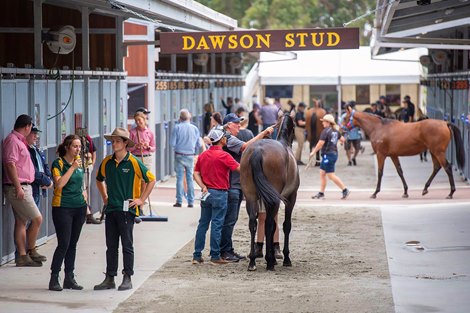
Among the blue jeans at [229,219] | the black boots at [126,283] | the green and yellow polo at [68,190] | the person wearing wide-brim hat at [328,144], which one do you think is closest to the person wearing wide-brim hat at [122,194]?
the black boots at [126,283]

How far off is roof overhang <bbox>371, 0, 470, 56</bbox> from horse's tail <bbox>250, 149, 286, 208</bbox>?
3608 mm

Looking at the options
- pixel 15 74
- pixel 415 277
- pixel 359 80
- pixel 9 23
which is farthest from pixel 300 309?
pixel 359 80

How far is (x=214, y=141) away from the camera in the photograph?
44.0 ft

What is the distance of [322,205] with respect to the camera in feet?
68.6

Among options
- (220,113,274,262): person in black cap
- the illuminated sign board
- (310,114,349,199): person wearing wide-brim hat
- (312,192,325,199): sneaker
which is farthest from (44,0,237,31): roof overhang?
(312,192,325,199): sneaker

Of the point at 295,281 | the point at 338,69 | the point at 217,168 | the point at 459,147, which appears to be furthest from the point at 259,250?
the point at 338,69

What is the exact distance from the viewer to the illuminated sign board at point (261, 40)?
15.0 metres

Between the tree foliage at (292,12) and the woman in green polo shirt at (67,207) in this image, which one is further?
the tree foliage at (292,12)

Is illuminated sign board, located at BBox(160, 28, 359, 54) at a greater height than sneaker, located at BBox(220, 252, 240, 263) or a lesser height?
greater

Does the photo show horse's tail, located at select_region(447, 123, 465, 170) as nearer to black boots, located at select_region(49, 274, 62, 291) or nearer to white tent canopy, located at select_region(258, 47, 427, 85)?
black boots, located at select_region(49, 274, 62, 291)

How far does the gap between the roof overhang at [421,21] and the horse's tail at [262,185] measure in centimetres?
361

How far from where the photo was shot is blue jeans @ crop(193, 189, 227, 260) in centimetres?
1337

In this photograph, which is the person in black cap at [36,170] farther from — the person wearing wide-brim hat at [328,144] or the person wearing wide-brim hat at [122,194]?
the person wearing wide-brim hat at [328,144]

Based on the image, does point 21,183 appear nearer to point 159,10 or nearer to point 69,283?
point 69,283
